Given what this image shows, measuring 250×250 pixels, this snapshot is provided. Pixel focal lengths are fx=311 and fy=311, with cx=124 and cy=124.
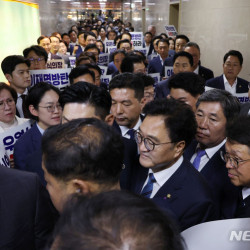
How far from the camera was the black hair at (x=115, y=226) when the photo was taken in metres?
0.54

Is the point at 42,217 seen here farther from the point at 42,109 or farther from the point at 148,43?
the point at 148,43

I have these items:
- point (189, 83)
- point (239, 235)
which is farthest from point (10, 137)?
point (239, 235)

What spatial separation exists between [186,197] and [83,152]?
2.02 ft

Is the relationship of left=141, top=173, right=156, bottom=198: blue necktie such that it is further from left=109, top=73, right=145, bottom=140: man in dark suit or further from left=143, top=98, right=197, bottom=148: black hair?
left=109, top=73, right=145, bottom=140: man in dark suit

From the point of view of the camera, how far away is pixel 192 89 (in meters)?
2.62

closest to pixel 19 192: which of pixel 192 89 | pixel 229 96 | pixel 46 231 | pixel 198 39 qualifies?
pixel 46 231

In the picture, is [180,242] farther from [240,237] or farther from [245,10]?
[245,10]

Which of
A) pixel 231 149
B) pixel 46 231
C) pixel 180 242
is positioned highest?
pixel 180 242

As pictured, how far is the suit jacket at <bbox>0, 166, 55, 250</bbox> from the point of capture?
41.4 inches

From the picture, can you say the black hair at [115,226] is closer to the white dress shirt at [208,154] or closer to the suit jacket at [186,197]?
the suit jacket at [186,197]

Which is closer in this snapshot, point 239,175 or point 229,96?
point 239,175

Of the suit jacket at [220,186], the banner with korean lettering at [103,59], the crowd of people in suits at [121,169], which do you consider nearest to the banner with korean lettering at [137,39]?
the banner with korean lettering at [103,59]

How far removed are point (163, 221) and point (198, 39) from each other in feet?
23.9

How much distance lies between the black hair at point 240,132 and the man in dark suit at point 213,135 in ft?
0.93
